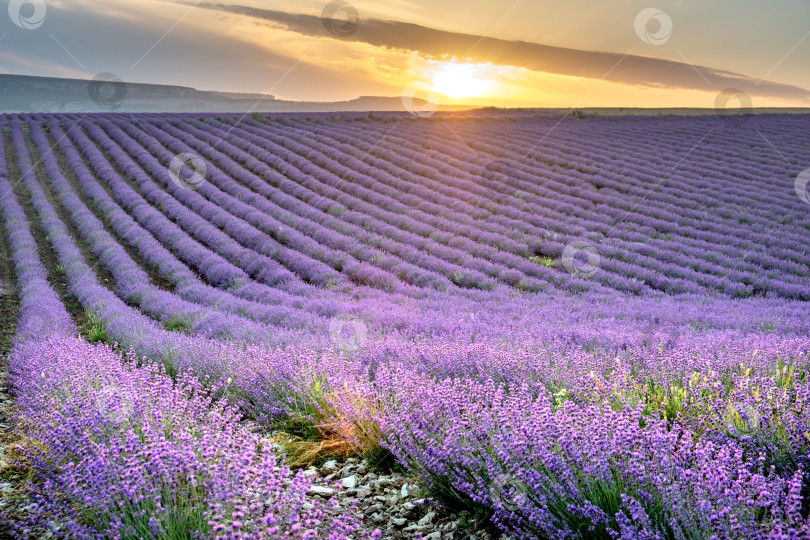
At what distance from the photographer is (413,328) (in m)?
6.42

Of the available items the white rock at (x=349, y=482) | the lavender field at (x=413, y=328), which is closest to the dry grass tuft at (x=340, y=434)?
the lavender field at (x=413, y=328)

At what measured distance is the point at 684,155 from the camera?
19781 mm

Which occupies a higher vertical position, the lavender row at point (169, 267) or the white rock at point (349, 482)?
the lavender row at point (169, 267)

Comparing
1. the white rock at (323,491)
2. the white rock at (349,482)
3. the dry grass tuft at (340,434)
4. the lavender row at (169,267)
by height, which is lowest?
the white rock at (323,491)

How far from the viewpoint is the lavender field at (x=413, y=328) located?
8.12ft

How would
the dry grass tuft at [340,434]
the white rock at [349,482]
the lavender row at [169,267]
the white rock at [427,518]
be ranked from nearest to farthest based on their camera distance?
the white rock at [427,518]
the white rock at [349,482]
the dry grass tuft at [340,434]
the lavender row at [169,267]

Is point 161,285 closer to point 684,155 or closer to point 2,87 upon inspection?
point 684,155

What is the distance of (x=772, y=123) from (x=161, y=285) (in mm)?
29772

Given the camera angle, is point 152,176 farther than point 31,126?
No

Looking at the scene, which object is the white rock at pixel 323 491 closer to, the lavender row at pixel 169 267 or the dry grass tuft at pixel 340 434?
the dry grass tuft at pixel 340 434

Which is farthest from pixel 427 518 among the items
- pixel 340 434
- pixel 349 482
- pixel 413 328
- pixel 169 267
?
pixel 169 267

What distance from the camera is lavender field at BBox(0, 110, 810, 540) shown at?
2475 millimetres

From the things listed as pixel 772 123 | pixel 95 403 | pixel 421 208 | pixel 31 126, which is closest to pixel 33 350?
pixel 95 403

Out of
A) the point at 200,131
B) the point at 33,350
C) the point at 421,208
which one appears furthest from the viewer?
the point at 200,131
